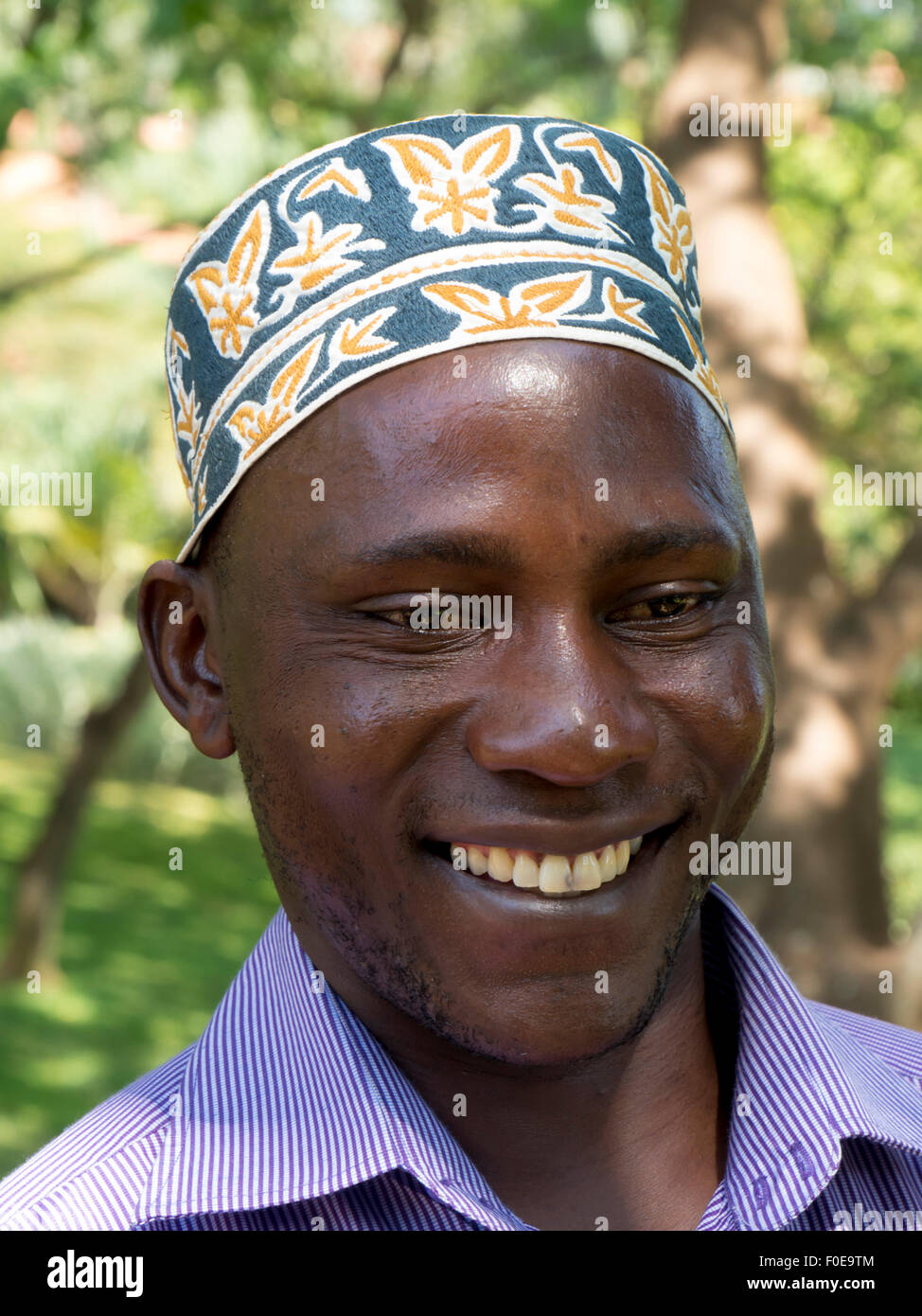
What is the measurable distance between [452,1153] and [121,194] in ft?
29.9

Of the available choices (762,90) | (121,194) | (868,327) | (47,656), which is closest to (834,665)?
(762,90)

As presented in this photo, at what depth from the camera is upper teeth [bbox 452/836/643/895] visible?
1677 millimetres

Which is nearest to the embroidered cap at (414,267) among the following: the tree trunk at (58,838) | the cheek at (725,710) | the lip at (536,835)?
the cheek at (725,710)

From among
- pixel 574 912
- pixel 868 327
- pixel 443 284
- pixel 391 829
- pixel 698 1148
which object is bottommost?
pixel 698 1148

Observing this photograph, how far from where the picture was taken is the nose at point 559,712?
5.24ft

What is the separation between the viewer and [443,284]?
5.73 ft

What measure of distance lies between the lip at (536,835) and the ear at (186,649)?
414 millimetres

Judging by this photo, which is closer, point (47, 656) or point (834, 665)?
point (834, 665)

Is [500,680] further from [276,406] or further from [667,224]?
[667,224]

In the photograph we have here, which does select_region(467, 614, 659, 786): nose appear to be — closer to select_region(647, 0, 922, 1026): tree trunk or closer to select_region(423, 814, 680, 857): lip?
select_region(423, 814, 680, 857): lip

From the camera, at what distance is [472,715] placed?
1.66 meters

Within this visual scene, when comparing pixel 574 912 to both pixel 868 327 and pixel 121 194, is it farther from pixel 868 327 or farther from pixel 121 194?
pixel 868 327

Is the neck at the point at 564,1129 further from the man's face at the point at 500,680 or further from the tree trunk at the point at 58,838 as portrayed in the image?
the tree trunk at the point at 58,838

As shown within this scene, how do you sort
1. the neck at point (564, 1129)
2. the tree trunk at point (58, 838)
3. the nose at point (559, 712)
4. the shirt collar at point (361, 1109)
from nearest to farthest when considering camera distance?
the nose at point (559, 712) < the shirt collar at point (361, 1109) < the neck at point (564, 1129) < the tree trunk at point (58, 838)
